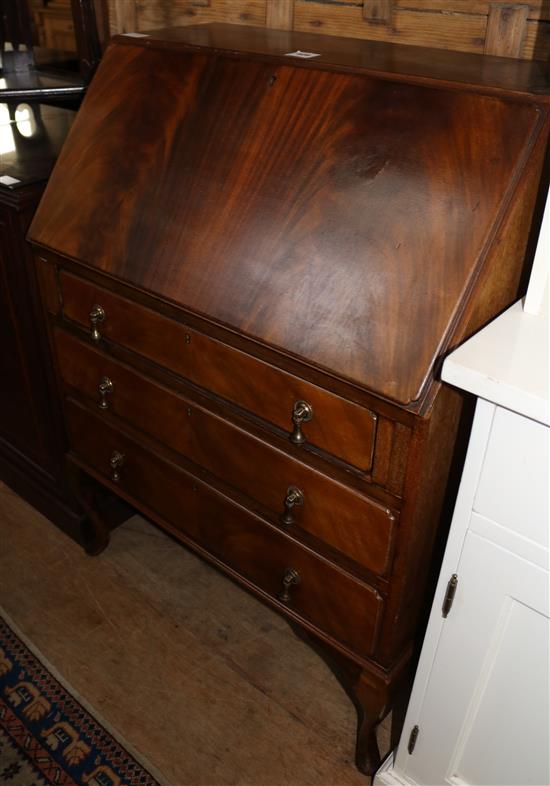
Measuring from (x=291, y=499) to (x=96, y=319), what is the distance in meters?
0.56

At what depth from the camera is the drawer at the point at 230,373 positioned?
1.07m

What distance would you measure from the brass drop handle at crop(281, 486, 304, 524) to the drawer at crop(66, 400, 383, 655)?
0.25 feet

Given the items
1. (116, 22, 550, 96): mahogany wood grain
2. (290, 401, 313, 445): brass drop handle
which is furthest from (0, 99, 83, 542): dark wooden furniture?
(290, 401, 313, 445): brass drop handle

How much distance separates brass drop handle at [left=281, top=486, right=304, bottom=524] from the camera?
120 centimetres

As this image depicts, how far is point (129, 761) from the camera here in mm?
1508

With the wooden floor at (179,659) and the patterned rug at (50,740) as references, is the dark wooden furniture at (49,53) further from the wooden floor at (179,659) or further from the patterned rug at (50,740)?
the patterned rug at (50,740)

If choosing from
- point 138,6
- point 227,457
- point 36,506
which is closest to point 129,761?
point 227,457

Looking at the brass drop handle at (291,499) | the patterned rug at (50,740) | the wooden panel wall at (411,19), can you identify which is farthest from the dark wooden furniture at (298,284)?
the patterned rug at (50,740)

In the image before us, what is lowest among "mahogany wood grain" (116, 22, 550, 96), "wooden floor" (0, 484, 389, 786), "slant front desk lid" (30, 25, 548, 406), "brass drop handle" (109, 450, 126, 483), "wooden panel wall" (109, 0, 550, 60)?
"wooden floor" (0, 484, 389, 786)

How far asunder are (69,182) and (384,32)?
736mm

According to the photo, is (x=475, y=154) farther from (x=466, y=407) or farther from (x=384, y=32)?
(x=384, y=32)

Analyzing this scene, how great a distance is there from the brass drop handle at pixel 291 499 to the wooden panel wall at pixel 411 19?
92 centimetres

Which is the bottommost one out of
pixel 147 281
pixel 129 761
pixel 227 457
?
pixel 129 761

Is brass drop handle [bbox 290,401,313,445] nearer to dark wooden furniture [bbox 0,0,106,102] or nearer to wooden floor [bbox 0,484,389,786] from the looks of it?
wooden floor [bbox 0,484,389,786]
